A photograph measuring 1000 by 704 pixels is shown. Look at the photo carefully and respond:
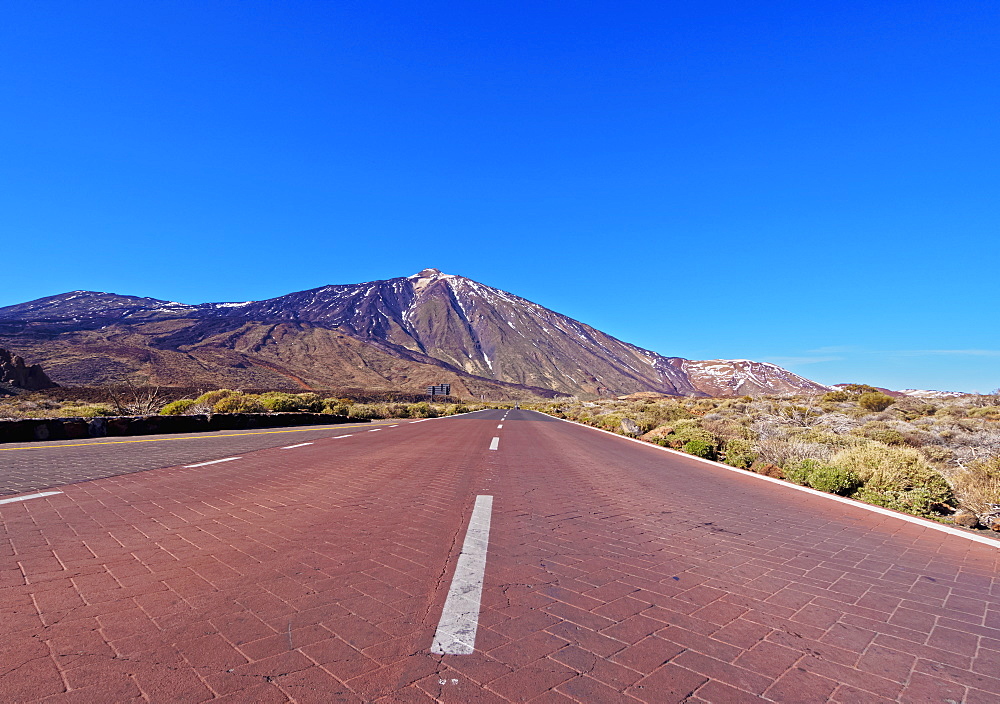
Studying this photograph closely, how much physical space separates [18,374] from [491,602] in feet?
201

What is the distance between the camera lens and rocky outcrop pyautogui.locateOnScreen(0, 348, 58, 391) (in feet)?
143

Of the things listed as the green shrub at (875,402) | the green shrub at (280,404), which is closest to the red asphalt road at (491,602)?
the green shrub at (280,404)

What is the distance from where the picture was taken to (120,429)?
15508 millimetres

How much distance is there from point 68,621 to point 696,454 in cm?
1379

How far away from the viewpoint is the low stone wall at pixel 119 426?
13.5 meters

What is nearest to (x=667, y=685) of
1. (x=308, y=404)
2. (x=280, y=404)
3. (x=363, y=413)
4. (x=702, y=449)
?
(x=702, y=449)

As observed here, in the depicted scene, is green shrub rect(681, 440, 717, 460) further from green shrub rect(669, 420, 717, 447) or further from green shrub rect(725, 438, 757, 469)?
green shrub rect(725, 438, 757, 469)

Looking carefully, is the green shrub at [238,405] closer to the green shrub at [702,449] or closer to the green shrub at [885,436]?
the green shrub at [702,449]

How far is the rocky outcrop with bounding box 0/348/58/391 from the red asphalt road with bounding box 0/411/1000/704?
53.0 m

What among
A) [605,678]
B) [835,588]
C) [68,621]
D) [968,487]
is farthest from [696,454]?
[68,621]

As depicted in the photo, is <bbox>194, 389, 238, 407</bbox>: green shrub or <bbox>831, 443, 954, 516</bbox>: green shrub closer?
<bbox>831, 443, 954, 516</bbox>: green shrub

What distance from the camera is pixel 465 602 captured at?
323 cm

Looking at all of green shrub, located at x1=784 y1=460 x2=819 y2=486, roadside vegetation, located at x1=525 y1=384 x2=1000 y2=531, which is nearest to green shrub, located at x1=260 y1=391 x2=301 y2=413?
roadside vegetation, located at x1=525 y1=384 x2=1000 y2=531

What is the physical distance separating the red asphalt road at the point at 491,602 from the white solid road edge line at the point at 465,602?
3.0 inches
